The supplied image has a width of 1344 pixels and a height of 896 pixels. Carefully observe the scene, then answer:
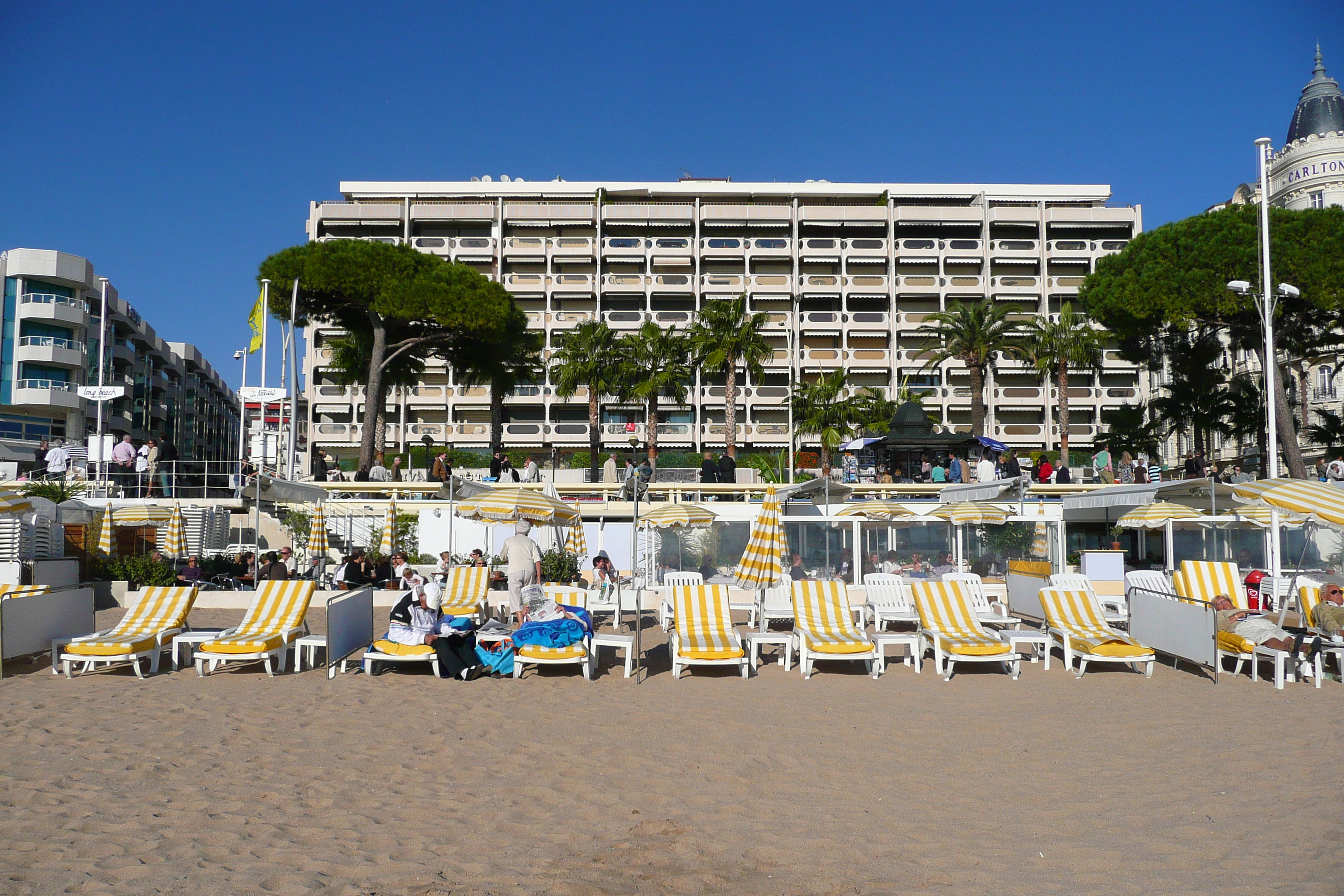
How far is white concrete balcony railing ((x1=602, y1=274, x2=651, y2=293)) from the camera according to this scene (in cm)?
5488

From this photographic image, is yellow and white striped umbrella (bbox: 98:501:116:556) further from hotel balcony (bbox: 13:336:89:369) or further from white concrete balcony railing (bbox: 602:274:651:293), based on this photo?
white concrete balcony railing (bbox: 602:274:651:293)

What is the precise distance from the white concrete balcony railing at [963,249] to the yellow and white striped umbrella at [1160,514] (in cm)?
4221

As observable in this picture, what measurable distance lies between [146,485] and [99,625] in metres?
13.7

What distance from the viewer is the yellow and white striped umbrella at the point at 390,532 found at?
67.8 ft

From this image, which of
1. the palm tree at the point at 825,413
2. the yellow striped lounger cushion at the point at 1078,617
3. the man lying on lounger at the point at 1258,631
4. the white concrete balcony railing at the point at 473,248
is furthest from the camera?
the white concrete balcony railing at the point at 473,248

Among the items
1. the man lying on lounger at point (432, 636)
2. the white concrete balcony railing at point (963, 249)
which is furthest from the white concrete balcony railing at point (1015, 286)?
the man lying on lounger at point (432, 636)

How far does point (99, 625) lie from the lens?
1399cm

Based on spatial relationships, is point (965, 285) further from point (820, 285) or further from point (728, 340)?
point (728, 340)

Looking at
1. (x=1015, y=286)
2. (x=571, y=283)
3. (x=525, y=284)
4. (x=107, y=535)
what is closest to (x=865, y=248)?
(x=1015, y=286)

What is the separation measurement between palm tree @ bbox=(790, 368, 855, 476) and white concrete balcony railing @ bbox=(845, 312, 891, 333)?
279 inches

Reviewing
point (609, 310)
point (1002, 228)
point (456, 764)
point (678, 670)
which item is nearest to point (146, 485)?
point (678, 670)

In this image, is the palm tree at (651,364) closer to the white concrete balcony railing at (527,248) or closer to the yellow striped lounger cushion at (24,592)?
the white concrete balcony railing at (527,248)

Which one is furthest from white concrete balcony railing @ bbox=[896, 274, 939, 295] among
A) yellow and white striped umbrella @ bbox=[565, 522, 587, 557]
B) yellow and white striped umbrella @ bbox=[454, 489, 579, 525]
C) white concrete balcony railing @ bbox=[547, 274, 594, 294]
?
yellow and white striped umbrella @ bbox=[454, 489, 579, 525]

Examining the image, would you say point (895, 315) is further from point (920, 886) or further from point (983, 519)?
point (920, 886)
